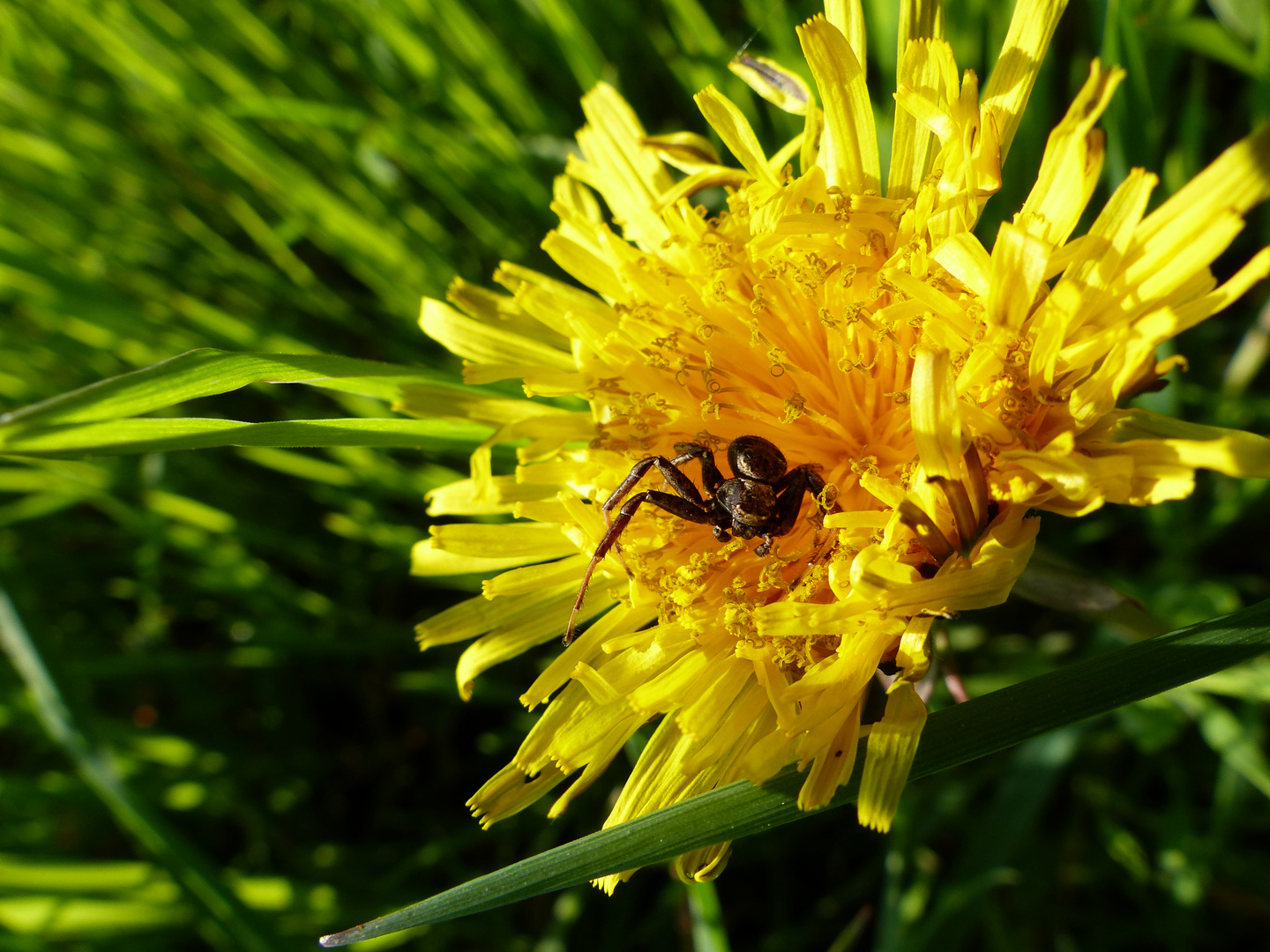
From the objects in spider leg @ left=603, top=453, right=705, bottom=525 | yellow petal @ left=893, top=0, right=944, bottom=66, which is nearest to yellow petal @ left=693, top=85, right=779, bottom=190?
yellow petal @ left=893, top=0, right=944, bottom=66

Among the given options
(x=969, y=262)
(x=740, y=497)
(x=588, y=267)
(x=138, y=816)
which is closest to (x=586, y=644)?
(x=740, y=497)

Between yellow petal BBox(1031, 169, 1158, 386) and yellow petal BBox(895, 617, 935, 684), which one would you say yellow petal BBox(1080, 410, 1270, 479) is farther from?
yellow petal BBox(895, 617, 935, 684)

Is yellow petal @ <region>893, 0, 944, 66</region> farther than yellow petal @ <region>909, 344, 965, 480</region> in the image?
Yes

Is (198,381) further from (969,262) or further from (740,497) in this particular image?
(969,262)

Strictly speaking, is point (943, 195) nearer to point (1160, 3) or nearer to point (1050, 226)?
point (1050, 226)

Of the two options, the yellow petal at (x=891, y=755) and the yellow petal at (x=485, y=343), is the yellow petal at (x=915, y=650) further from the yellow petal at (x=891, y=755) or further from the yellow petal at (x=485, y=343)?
the yellow petal at (x=485, y=343)

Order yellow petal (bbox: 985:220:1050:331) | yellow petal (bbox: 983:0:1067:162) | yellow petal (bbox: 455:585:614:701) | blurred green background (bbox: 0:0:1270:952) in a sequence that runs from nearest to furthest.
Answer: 1. yellow petal (bbox: 985:220:1050:331)
2. yellow petal (bbox: 983:0:1067:162)
3. yellow petal (bbox: 455:585:614:701)
4. blurred green background (bbox: 0:0:1270:952)
